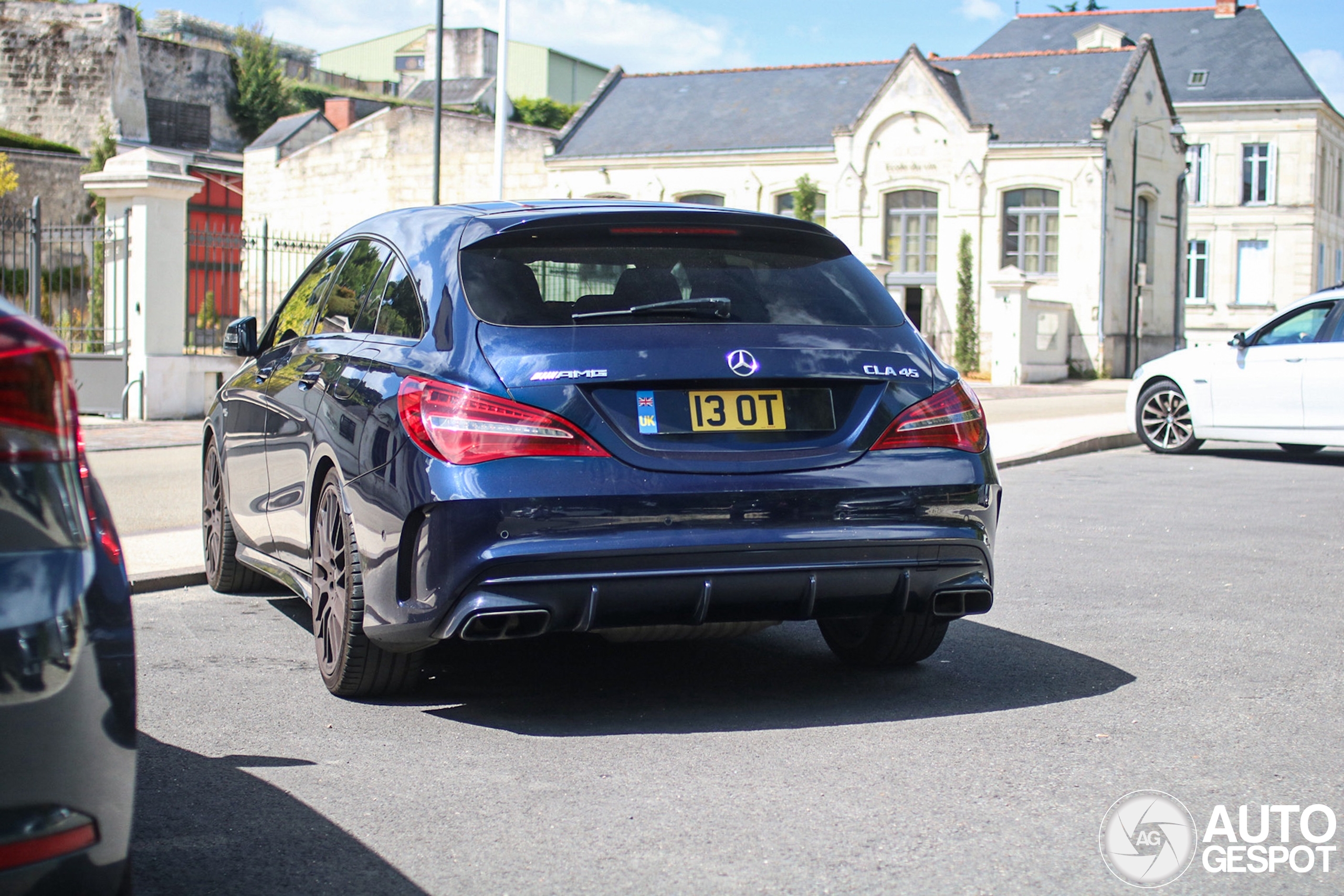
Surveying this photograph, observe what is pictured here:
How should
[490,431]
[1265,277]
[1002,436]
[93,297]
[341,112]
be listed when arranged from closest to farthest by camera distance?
[490,431]
[1002,436]
[93,297]
[1265,277]
[341,112]

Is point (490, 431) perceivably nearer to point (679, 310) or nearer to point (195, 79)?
point (679, 310)

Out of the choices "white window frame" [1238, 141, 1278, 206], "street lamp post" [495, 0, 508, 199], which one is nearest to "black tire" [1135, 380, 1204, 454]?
"street lamp post" [495, 0, 508, 199]

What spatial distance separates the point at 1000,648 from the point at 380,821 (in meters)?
2.90

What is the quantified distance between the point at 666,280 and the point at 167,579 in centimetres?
353

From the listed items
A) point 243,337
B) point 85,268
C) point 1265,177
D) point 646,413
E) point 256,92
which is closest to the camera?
point 646,413

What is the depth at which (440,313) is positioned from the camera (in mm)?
4578

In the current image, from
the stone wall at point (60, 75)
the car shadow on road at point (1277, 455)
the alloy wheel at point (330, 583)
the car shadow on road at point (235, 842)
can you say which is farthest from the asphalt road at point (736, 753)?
the stone wall at point (60, 75)

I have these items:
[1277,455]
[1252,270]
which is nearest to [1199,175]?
[1252,270]

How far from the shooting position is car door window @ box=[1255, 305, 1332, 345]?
45.6 ft

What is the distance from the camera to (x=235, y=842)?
3.49 m

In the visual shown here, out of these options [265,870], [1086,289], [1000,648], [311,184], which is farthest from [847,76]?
[265,870]

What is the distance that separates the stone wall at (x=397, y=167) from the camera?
45500 mm

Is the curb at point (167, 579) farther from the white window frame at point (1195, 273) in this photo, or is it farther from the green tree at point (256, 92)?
the green tree at point (256, 92)

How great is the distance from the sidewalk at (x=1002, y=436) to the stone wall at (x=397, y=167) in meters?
18.3
